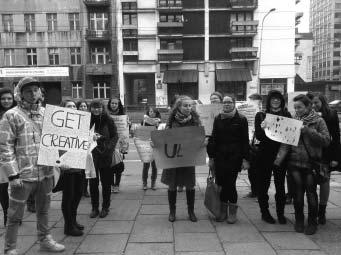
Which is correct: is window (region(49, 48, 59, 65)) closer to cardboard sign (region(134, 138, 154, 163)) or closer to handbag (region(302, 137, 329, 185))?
cardboard sign (region(134, 138, 154, 163))

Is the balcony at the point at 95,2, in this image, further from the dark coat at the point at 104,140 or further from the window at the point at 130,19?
the dark coat at the point at 104,140

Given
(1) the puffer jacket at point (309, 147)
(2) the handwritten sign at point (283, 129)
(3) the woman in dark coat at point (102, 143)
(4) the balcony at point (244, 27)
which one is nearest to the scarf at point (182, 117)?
(3) the woman in dark coat at point (102, 143)

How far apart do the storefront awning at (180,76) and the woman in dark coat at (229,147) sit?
3373 centimetres

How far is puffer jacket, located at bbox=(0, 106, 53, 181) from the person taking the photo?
384cm

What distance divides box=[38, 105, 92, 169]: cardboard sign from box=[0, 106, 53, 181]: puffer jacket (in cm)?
9

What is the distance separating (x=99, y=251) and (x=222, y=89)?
36.7 meters

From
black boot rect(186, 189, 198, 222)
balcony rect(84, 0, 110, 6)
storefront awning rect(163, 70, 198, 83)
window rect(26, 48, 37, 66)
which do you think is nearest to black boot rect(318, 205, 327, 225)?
black boot rect(186, 189, 198, 222)

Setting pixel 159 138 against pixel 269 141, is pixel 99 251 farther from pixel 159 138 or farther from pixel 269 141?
pixel 269 141

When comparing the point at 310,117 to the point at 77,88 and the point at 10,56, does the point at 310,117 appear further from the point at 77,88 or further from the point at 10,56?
the point at 10,56

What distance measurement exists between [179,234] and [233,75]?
35320 mm

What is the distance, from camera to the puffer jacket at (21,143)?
12.6 ft

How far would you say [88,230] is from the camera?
5125 millimetres

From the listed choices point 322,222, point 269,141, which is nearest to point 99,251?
point 269,141

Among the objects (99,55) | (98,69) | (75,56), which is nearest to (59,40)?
(75,56)
